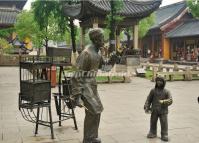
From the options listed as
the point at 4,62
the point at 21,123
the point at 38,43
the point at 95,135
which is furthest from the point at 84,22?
the point at 95,135

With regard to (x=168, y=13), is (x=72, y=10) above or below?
below

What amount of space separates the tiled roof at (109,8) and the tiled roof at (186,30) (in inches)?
305

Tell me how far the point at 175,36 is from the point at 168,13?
268 inches

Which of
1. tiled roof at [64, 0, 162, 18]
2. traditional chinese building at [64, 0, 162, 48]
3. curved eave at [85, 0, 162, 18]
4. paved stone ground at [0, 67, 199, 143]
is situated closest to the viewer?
paved stone ground at [0, 67, 199, 143]

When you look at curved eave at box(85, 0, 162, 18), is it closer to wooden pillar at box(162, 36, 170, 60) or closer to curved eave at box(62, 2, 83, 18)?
curved eave at box(62, 2, 83, 18)

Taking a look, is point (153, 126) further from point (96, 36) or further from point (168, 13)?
point (168, 13)

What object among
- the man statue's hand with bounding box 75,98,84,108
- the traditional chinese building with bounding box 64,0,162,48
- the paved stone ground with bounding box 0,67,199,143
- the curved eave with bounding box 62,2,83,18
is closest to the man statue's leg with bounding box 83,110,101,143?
the man statue's hand with bounding box 75,98,84,108

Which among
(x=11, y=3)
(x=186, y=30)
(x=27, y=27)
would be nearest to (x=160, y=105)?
(x=27, y=27)

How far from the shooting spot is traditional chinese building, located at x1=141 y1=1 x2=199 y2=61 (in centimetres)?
3369

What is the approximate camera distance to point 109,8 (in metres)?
23.9

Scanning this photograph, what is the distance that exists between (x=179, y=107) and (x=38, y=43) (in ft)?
74.1

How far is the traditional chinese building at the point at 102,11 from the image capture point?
74.8 feet

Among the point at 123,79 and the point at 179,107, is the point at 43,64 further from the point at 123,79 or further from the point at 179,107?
the point at 123,79

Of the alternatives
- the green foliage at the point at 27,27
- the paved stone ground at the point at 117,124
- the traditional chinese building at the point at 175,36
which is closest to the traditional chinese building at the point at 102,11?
the green foliage at the point at 27,27
